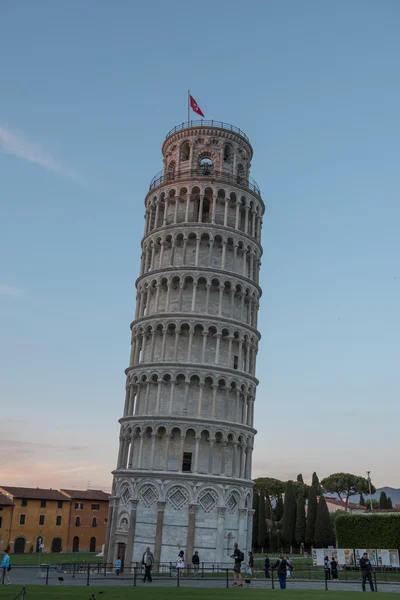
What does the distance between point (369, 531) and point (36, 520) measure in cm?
5926

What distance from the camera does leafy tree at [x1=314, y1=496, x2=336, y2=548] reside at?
266 ft

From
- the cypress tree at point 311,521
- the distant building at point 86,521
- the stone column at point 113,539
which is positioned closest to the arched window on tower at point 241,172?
the stone column at point 113,539

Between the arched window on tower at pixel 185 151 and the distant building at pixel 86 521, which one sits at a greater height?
the arched window on tower at pixel 185 151

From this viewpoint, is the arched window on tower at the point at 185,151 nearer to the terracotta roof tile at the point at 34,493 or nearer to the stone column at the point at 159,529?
the stone column at the point at 159,529

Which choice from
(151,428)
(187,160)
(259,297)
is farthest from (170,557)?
(187,160)

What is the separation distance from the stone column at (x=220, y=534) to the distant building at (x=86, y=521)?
56.8m

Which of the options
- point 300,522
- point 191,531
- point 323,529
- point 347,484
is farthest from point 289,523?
point 191,531

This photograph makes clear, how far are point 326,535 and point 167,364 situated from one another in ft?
151

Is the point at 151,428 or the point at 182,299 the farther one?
the point at 182,299

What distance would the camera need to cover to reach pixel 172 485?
47.0 m

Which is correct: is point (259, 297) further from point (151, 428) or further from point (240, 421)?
point (151, 428)

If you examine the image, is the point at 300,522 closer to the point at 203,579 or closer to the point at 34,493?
the point at 34,493

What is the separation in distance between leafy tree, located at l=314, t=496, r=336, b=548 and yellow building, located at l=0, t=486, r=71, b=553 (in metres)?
40.3

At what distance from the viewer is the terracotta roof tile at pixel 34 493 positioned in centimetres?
9212
